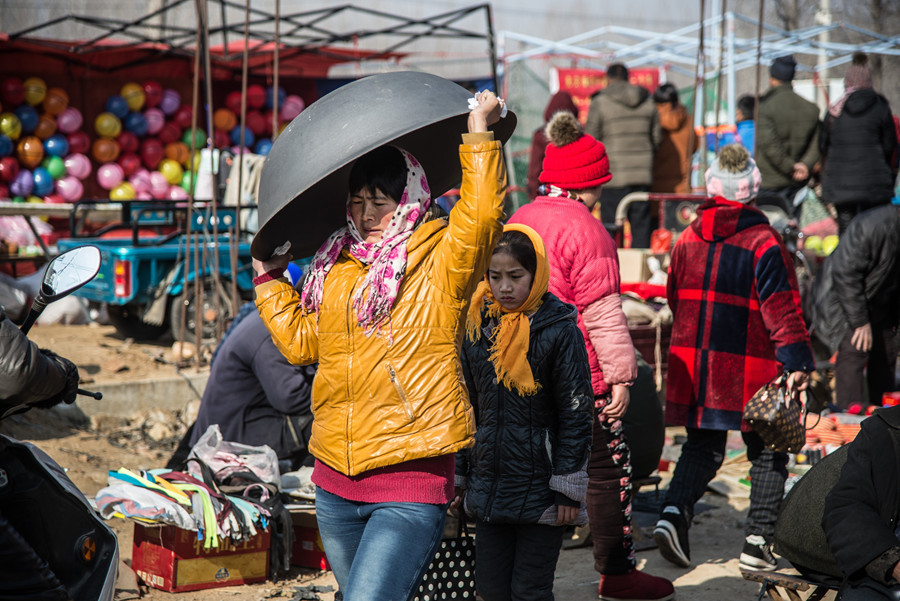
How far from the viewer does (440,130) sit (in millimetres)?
2730

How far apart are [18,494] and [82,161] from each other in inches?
505

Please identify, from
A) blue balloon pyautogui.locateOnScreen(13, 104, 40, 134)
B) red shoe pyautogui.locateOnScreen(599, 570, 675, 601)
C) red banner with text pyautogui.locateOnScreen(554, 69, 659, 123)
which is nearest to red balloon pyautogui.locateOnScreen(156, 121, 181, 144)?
blue balloon pyautogui.locateOnScreen(13, 104, 40, 134)

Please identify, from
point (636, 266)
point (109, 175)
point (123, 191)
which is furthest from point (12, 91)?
point (636, 266)

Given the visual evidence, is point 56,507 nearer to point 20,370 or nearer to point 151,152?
point 20,370

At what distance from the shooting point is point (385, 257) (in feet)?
8.34

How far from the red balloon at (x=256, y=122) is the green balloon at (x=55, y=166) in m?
3.20

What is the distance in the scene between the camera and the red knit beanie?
163 inches

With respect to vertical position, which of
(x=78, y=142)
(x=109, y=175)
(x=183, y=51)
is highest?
(x=183, y=51)

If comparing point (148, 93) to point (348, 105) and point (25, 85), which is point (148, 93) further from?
point (348, 105)

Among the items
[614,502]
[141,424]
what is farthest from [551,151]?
[141,424]

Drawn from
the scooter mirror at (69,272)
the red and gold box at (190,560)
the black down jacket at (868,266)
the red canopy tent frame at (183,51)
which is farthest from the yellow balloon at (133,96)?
the scooter mirror at (69,272)

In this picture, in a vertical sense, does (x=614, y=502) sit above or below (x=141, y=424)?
above

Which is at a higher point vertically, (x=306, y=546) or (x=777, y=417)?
(x=777, y=417)

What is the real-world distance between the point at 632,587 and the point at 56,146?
12.4m
